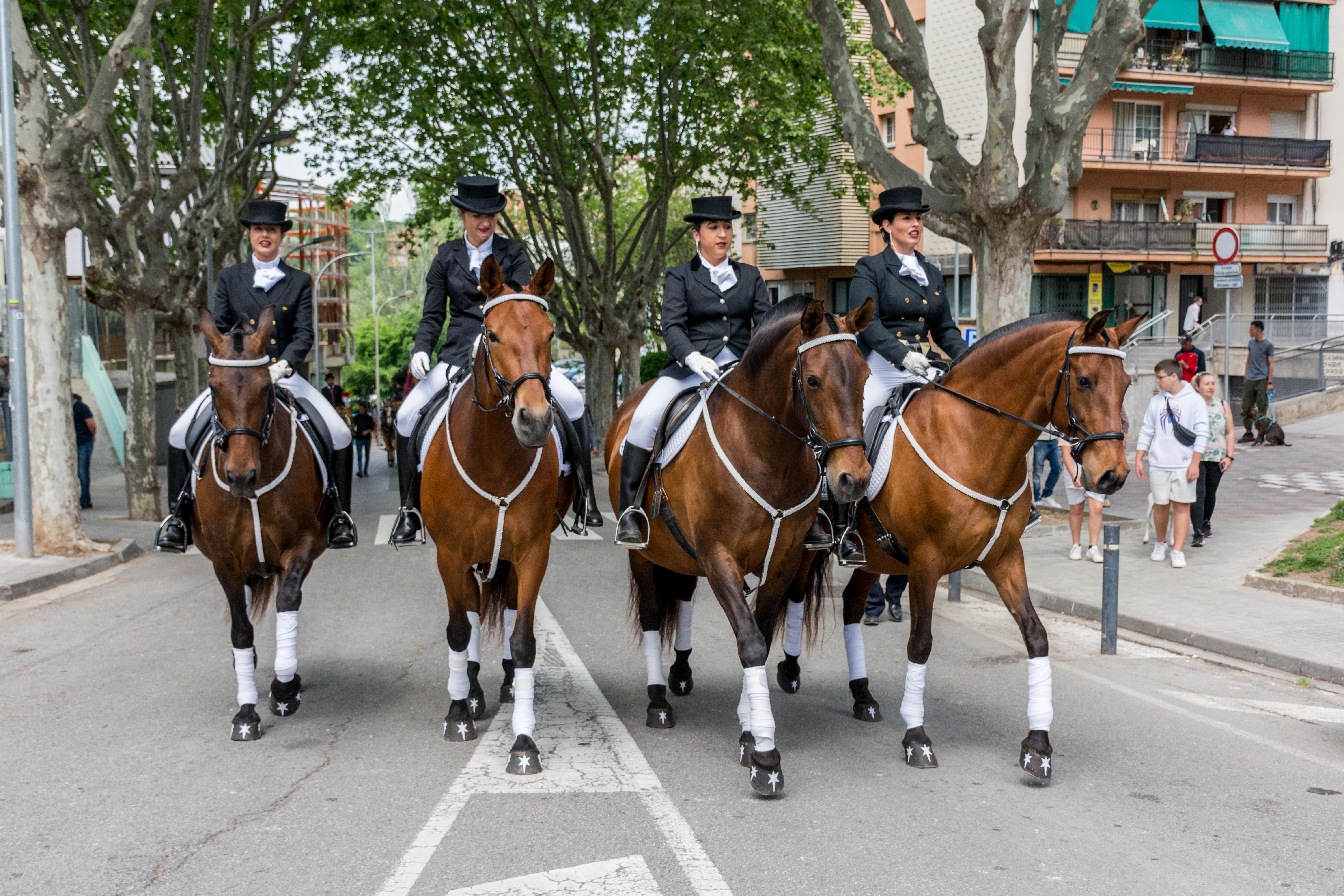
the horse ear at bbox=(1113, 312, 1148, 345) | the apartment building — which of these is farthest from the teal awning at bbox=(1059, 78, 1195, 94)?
the horse ear at bbox=(1113, 312, 1148, 345)

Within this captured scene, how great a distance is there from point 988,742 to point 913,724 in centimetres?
68

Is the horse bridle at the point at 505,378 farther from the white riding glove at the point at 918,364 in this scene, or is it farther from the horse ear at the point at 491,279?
the white riding glove at the point at 918,364

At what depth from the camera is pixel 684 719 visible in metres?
7.16

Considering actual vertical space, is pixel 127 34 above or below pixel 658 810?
above

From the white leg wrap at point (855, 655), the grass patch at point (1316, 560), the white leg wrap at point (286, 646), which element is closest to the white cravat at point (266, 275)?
the white leg wrap at point (286, 646)

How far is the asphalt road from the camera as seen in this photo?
4.81 meters

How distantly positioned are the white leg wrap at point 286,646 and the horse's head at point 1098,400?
4530 mm

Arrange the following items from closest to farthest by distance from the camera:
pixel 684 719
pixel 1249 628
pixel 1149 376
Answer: pixel 684 719
pixel 1249 628
pixel 1149 376

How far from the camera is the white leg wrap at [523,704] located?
6215mm

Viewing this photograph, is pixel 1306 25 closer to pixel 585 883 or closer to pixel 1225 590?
pixel 1225 590

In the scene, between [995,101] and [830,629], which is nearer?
[830,629]

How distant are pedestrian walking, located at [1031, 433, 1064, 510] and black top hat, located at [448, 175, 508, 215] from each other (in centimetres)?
966

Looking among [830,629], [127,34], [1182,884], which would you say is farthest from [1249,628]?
[127,34]

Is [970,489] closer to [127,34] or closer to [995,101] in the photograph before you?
[995,101]
